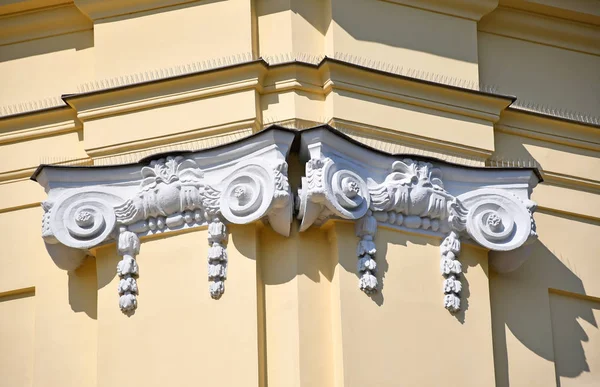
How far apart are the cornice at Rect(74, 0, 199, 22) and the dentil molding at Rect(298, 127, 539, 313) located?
1.50m

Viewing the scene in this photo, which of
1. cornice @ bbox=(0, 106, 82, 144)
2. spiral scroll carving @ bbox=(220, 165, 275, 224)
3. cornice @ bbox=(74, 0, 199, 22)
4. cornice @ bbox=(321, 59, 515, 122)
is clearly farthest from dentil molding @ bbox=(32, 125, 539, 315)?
cornice @ bbox=(74, 0, 199, 22)

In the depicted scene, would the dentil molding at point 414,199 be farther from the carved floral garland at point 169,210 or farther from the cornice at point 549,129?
the cornice at point 549,129

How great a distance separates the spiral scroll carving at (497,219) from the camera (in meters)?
10.5

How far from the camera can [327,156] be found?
10.2 metres

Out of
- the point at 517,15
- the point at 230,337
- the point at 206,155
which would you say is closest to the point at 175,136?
the point at 206,155

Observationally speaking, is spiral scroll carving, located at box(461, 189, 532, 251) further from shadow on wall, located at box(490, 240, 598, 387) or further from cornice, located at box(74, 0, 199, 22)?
cornice, located at box(74, 0, 199, 22)

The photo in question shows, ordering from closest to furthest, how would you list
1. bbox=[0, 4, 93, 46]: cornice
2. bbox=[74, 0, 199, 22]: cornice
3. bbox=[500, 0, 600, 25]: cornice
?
bbox=[74, 0, 199, 22]: cornice
bbox=[0, 4, 93, 46]: cornice
bbox=[500, 0, 600, 25]: cornice

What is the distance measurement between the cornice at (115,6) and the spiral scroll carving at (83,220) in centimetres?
134

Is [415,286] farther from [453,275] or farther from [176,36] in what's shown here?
[176,36]

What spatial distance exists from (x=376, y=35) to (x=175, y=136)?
1446 mm

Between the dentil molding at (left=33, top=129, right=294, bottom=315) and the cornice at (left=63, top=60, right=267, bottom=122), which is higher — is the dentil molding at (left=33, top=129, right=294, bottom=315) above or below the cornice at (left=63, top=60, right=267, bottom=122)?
below

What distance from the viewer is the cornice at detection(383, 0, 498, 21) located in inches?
436

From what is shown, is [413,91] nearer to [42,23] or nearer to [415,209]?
[415,209]

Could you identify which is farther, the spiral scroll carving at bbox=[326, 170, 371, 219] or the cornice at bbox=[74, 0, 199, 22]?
the cornice at bbox=[74, 0, 199, 22]
